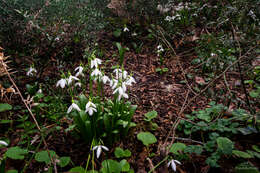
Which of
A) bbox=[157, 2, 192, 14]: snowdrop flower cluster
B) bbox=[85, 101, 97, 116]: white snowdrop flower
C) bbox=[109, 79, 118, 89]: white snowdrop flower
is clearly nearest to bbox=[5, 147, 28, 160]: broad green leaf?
bbox=[85, 101, 97, 116]: white snowdrop flower

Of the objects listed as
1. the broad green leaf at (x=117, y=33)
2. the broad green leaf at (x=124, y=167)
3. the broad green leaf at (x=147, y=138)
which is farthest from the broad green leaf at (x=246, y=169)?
the broad green leaf at (x=117, y=33)

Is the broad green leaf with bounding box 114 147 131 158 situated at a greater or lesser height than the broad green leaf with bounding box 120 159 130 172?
greater

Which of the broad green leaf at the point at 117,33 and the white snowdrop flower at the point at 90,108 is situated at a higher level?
the broad green leaf at the point at 117,33

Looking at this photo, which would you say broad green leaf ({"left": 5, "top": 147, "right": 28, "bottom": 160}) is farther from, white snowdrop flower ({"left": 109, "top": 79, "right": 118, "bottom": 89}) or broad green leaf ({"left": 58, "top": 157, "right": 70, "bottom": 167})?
white snowdrop flower ({"left": 109, "top": 79, "right": 118, "bottom": 89})

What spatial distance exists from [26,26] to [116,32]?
6.08 ft

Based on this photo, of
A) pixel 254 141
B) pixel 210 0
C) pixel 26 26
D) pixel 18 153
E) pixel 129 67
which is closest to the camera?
pixel 18 153

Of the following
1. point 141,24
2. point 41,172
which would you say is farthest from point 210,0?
point 41,172

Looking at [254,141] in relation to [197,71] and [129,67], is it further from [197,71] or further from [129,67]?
[129,67]

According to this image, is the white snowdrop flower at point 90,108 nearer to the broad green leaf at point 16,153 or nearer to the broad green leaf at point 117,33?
the broad green leaf at point 16,153

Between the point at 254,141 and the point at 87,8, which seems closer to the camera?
the point at 254,141

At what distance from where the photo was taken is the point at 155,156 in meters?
1.70

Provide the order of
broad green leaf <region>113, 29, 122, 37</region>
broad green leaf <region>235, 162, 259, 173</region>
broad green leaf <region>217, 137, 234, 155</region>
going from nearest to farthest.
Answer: broad green leaf <region>235, 162, 259, 173</region>
broad green leaf <region>217, 137, 234, 155</region>
broad green leaf <region>113, 29, 122, 37</region>

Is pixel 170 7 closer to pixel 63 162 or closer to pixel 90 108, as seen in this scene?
pixel 90 108

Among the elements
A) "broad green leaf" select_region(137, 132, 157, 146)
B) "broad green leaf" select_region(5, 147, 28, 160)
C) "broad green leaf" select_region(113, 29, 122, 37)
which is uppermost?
"broad green leaf" select_region(113, 29, 122, 37)
